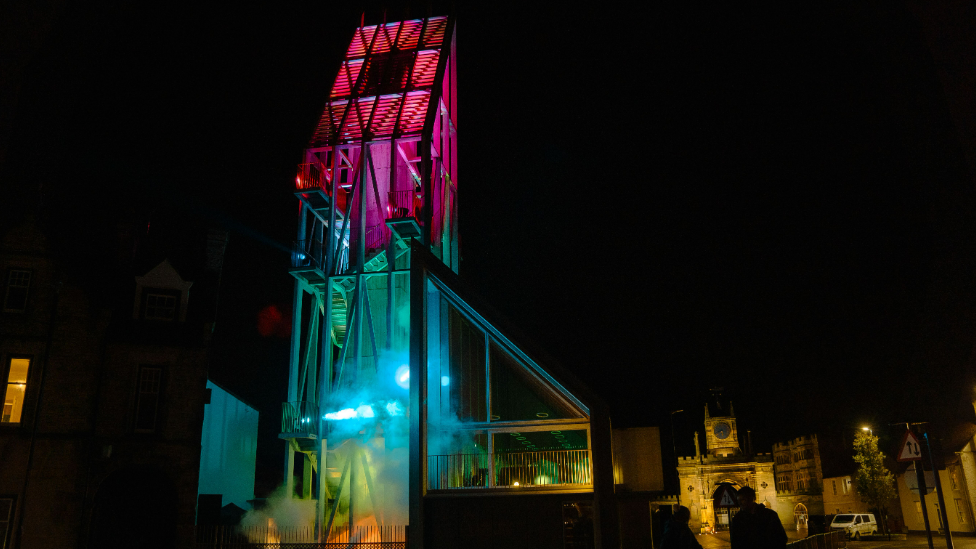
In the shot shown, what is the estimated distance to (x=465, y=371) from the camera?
19.0 metres

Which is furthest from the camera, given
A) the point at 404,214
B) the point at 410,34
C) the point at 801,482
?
the point at 801,482

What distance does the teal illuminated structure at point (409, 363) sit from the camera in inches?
695

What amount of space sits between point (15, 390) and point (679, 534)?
1849cm

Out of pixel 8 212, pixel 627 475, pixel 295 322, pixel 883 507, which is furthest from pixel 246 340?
pixel 883 507

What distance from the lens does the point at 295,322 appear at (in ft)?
93.4

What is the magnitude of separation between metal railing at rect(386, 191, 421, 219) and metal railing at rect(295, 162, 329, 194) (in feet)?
10.2

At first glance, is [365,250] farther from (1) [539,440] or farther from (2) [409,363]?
(2) [409,363]

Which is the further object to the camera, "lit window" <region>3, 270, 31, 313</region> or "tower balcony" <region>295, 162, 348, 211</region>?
"tower balcony" <region>295, 162, 348, 211</region>

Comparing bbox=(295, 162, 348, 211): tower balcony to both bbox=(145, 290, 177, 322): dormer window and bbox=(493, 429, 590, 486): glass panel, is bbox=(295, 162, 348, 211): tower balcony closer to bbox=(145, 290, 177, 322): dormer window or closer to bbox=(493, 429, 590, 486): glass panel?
bbox=(145, 290, 177, 322): dormer window

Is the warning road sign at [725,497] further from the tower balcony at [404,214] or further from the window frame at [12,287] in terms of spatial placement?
the window frame at [12,287]

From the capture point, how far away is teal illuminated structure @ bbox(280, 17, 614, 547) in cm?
1766

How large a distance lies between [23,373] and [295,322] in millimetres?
10689

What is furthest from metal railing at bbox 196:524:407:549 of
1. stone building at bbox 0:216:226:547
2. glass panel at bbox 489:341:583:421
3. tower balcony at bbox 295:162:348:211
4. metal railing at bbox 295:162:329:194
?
metal railing at bbox 295:162:329:194

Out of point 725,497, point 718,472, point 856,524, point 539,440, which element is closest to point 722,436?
point 718,472
